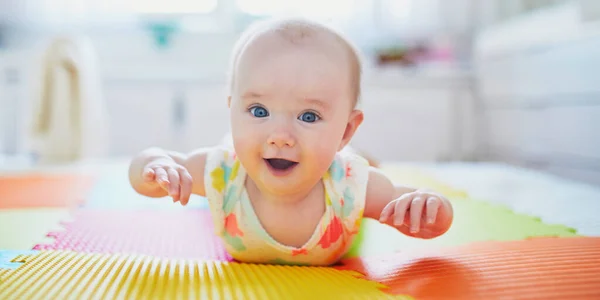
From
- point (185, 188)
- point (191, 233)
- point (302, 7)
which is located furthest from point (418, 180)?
point (302, 7)

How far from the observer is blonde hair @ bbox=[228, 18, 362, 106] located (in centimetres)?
78

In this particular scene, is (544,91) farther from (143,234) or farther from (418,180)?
(143,234)

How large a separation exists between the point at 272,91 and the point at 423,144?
90.0 inches

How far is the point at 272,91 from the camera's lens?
76cm

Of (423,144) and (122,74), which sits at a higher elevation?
(122,74)

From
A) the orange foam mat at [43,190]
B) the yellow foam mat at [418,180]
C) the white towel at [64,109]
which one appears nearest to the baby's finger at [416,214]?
the yellow foam mat at [418,180]

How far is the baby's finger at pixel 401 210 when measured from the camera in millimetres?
740

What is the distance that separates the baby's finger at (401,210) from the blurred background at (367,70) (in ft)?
5.58

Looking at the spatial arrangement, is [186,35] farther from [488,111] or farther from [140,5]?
[488,111]

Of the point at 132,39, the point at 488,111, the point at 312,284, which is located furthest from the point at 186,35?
the point at 312,284

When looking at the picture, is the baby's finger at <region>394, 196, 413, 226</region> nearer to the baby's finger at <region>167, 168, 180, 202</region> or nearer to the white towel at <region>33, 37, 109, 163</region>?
the baby's finger at <region>167, 168, 180, 202</region>

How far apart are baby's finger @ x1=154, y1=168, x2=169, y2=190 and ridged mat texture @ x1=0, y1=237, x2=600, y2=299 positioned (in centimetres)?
11

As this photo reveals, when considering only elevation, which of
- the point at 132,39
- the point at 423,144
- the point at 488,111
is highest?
the point at 132,39

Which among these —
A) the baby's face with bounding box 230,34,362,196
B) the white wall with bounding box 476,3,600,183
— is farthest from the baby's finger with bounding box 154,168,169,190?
the white wall with bounding box 476,3,600,183
